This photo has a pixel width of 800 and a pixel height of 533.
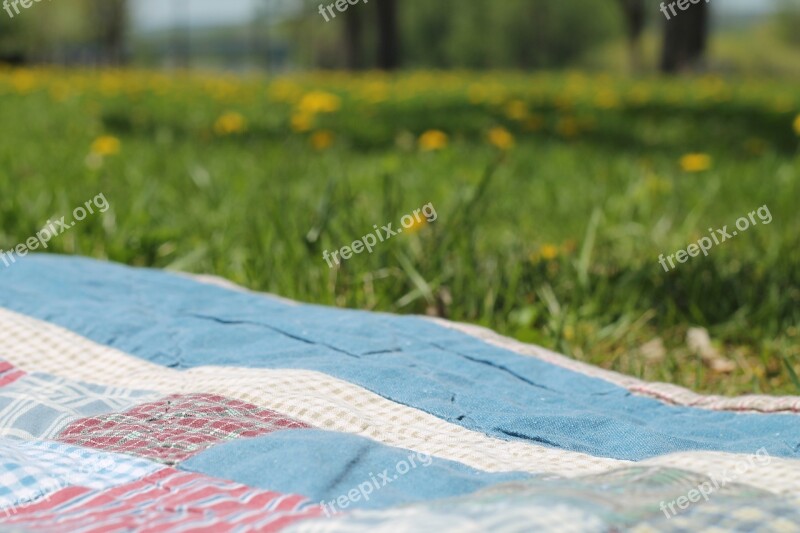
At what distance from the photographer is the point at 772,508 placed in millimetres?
988

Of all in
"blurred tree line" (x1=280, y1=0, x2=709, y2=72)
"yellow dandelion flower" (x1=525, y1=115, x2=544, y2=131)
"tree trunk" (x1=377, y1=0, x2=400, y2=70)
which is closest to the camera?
"yellow dandelion flower" (x1=525, y1=115, x2=544, y2=131)

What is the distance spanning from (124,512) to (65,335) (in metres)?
0.79

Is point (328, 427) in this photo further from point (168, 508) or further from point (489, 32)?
point (489, 32)

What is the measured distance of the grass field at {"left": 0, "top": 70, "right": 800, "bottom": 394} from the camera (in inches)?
85.1

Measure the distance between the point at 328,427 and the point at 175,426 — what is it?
0.65 ft

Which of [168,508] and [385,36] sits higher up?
[385,36]

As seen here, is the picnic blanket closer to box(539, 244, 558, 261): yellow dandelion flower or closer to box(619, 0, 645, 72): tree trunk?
box(539, 244, 558, 261): yellow dandelion flower

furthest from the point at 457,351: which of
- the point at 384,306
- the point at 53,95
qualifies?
the point at 53,95

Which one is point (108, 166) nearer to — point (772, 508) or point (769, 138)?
point (772, 508)

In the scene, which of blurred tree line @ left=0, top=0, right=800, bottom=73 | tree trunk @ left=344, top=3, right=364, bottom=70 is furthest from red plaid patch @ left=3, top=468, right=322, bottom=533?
blurred tree line @ left=0, top=0, right=800, bottom=73

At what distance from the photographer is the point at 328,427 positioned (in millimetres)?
1303

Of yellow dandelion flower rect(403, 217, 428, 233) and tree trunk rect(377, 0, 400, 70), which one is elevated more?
tree trunk rect(377, 0, 400, 70)

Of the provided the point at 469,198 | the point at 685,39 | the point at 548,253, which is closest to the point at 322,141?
the point at 469,198

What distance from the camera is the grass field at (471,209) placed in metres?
2.16
